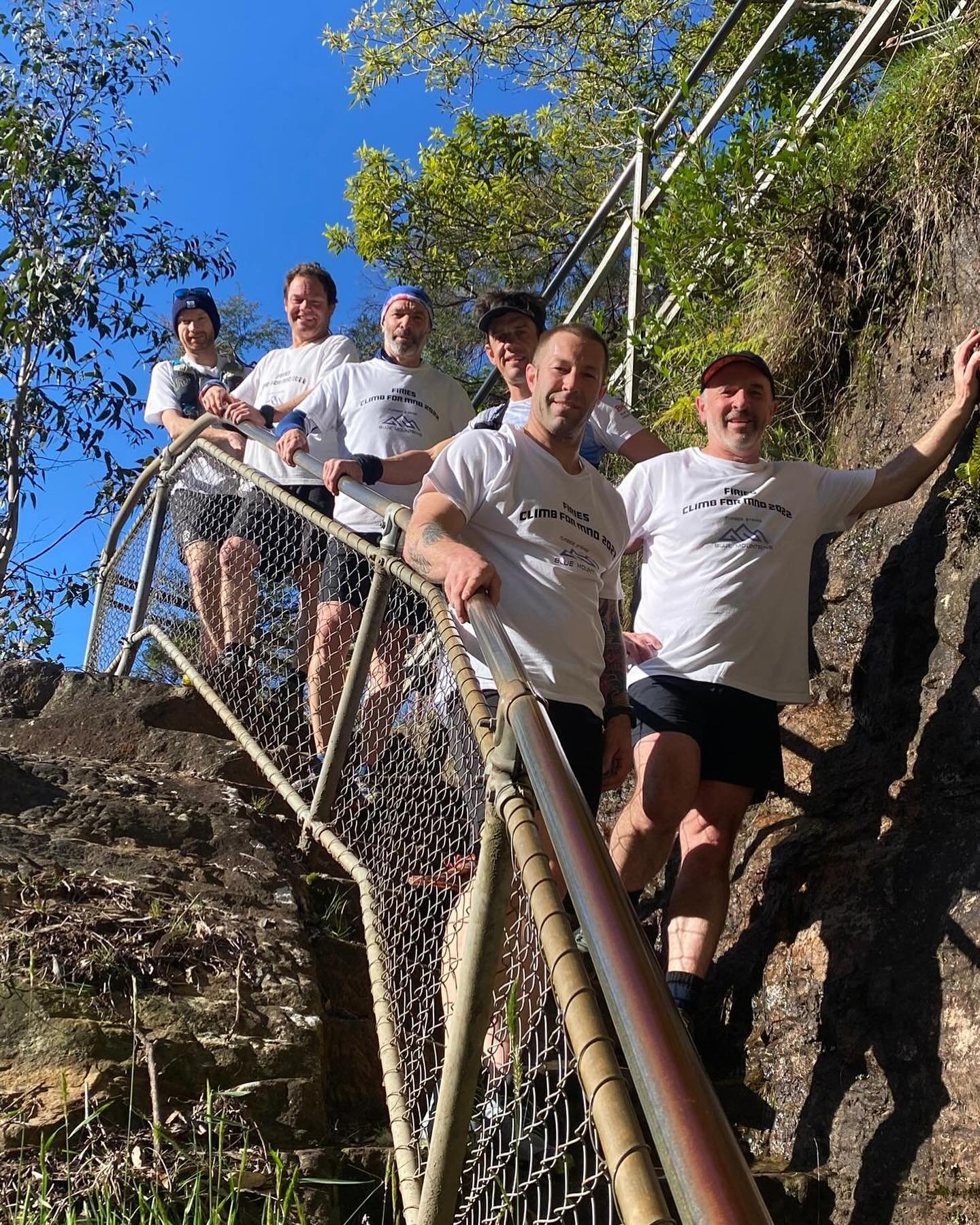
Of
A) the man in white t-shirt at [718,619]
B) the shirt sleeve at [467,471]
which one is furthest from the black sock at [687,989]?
the shirt sleeve at [467,471]

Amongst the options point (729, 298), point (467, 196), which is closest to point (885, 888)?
point (729, 298)

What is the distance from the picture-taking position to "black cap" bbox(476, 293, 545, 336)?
4.81 metres

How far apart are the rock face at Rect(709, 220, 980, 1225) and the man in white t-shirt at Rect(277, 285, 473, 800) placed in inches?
61.7

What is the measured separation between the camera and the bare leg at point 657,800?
3862mm

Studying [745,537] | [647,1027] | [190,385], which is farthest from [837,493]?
[647,1027]

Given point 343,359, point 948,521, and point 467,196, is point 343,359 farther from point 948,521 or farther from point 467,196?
point 467,196

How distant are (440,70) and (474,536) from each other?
1227 cm

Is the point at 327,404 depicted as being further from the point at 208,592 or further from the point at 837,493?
the point at 837,493

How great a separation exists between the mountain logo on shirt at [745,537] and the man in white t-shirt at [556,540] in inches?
Answer: 21.0

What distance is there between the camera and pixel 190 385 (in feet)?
19.4

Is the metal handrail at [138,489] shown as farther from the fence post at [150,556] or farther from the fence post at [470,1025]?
the fence post at [470,1025]

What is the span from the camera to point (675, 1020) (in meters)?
1.26

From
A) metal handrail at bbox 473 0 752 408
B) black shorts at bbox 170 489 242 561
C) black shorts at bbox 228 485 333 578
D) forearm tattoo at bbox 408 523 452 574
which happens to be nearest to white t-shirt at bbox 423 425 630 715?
forearm tattoo at bbox 408 523 452 574

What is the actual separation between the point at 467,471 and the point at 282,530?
1624mm
